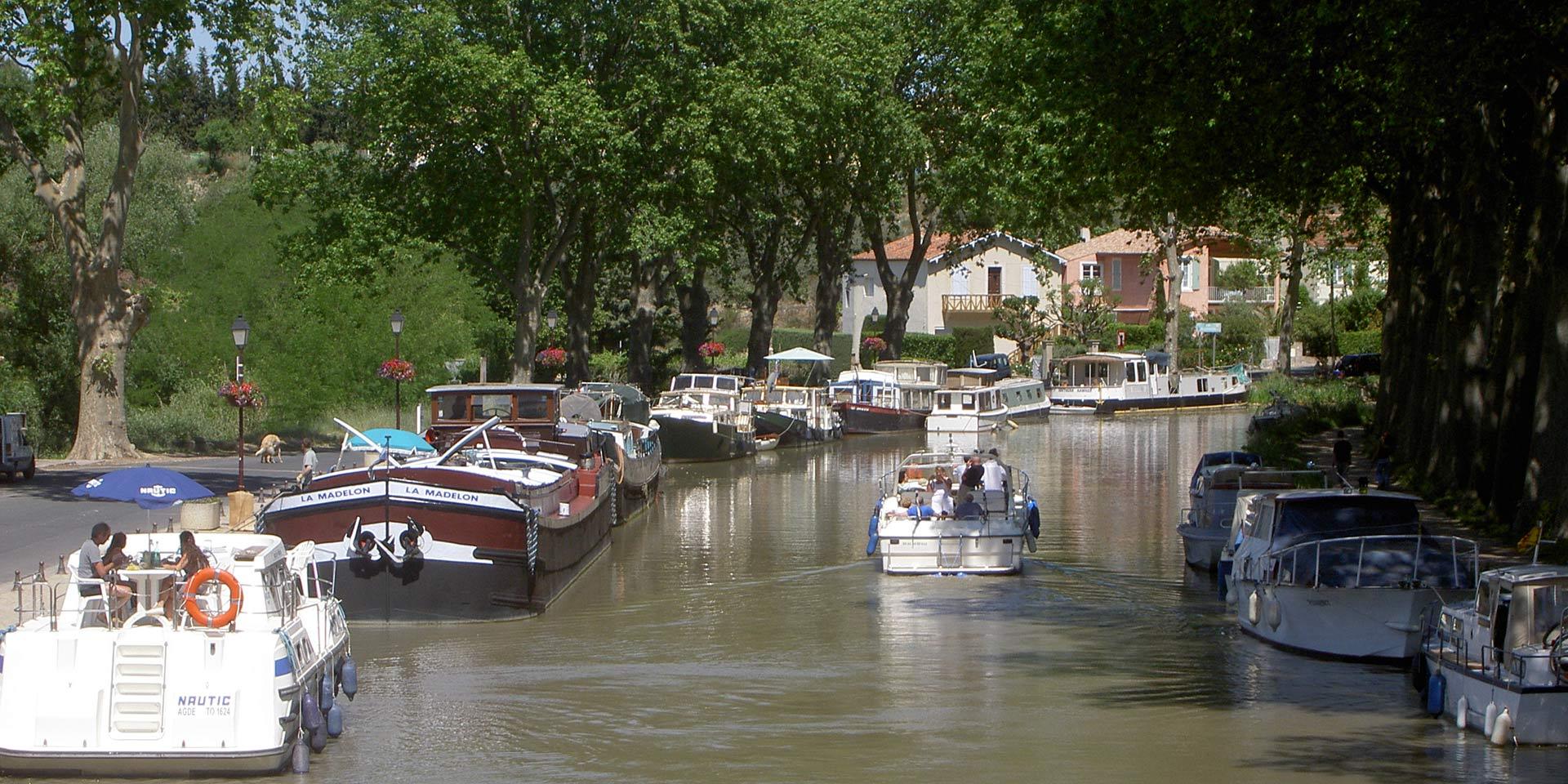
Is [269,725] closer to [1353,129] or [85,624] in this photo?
[85,624]

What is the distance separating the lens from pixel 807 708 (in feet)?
53.9

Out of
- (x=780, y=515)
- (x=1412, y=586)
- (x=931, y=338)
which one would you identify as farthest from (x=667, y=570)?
(x=931, y=338)

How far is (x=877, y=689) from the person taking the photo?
1731cm

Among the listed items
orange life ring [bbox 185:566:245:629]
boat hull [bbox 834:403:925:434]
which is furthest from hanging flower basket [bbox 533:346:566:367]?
orange life ring [bbox 185:566:245:629]

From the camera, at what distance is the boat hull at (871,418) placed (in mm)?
58938

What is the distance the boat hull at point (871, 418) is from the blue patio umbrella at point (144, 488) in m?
37.5

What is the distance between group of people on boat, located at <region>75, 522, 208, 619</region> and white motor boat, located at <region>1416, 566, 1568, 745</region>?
11.2 meters

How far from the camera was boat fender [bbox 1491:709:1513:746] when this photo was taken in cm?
1393

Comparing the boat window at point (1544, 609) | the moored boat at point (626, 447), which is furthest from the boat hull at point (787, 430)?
the boat window at point (1544, 609)

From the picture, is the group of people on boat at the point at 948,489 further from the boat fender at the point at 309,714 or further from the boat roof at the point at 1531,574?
the boat fender at the point at 309,714

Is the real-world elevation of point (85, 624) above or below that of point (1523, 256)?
below

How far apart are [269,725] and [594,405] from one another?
977 inches

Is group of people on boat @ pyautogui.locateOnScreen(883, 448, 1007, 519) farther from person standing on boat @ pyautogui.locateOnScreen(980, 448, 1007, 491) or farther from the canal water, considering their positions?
the canal water

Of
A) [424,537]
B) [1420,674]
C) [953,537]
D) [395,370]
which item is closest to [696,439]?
[395,370]
